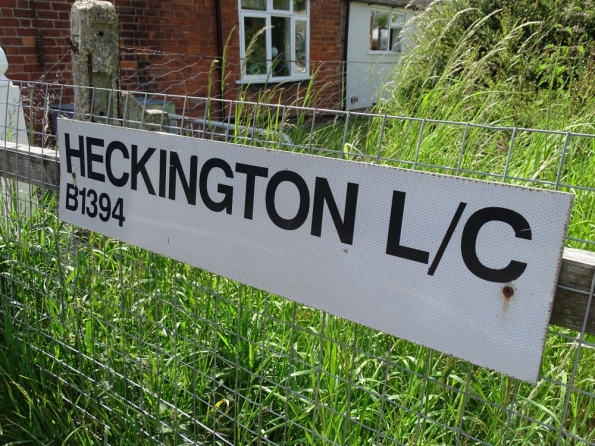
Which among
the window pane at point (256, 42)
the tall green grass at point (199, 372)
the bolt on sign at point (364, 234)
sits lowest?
the tall green grass at point (199, 372)

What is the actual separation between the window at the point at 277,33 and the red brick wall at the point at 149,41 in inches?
8.1

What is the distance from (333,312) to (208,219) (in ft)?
1.38

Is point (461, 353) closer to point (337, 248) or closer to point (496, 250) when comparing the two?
point (496, 250)

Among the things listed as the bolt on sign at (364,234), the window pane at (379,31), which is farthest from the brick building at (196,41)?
the bolt on sign at (364,234)

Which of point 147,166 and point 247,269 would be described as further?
point 147,166

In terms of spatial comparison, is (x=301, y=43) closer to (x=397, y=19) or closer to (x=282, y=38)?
(x=282, y=38)

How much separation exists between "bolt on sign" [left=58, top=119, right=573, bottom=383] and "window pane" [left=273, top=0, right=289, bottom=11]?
341 inches

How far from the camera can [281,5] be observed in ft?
31.6

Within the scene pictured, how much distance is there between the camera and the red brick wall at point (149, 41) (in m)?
5.68

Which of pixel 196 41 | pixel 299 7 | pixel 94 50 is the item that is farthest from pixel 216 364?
pixel 299 7

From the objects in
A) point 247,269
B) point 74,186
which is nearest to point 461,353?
point 247,269

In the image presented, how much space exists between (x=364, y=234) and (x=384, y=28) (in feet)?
43.7

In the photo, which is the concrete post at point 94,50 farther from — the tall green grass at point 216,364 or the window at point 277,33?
the window at point 277,33

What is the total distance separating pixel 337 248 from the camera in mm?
1184
